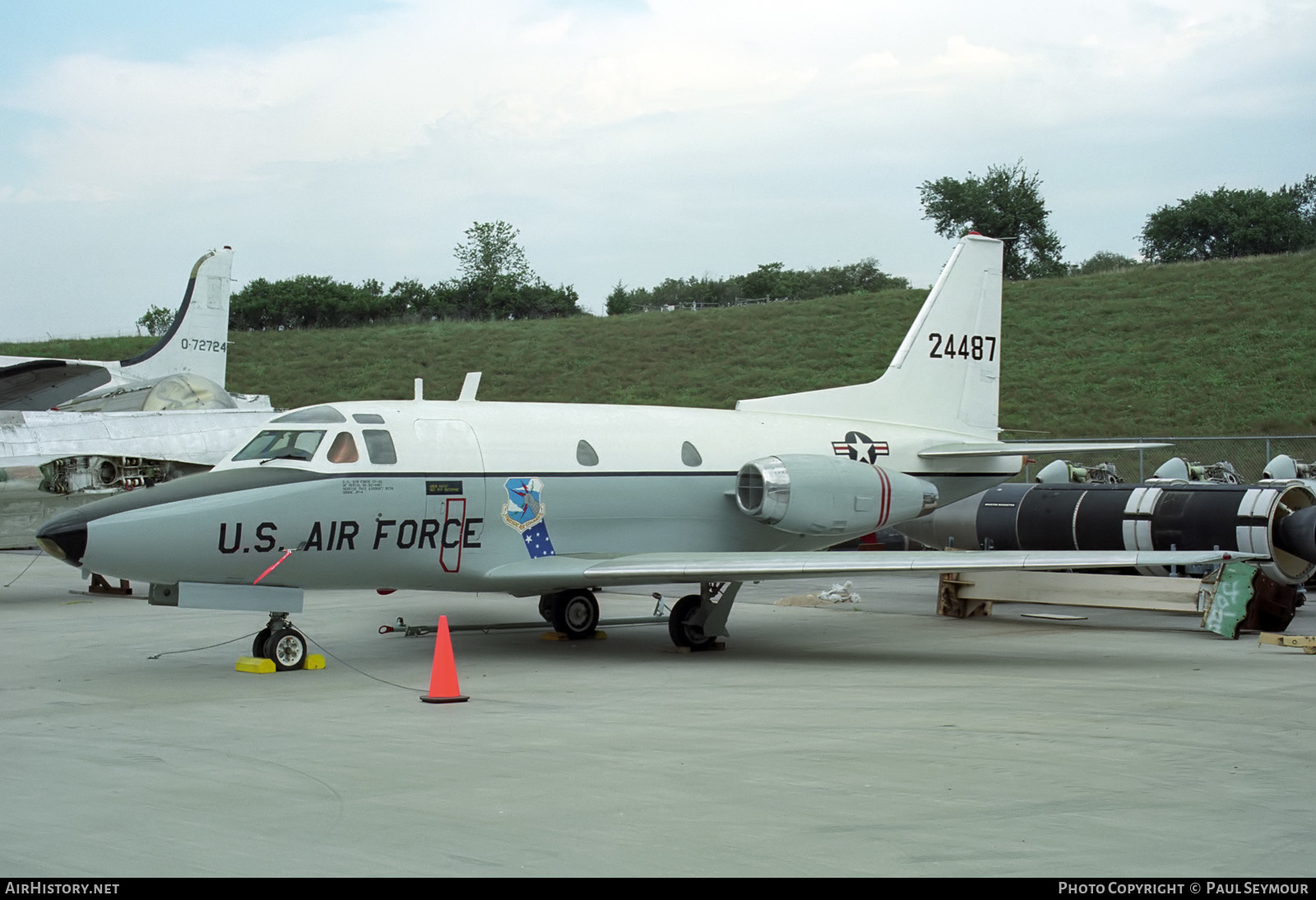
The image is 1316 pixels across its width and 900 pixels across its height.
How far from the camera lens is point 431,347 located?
62.6 metres

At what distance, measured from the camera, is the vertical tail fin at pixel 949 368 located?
1622cm

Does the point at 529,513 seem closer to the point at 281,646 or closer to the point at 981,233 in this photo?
the point at 281,646

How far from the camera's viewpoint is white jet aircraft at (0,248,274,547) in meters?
18.1

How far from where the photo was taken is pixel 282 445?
11.7 meters

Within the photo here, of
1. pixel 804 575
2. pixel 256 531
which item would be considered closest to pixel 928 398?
pixel 804 575

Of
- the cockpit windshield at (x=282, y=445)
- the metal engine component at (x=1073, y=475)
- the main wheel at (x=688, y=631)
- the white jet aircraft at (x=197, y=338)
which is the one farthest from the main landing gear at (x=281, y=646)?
the metal engine component at (x=1073, y=475)

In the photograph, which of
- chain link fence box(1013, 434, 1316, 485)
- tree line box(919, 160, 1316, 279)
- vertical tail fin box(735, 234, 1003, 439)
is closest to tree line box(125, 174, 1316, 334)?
tree line box(919, 160, 1316, 279)

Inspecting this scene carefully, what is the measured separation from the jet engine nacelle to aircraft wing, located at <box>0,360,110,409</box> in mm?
12886

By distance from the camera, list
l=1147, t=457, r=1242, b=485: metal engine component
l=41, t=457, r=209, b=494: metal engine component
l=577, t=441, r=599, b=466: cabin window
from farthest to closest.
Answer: l=1147, t=457, r=1242, b=485: metal engine component
l=41, t=457, r=209, b=494: metal engine component
l=577, t=441, r=599, b=466: cabin window

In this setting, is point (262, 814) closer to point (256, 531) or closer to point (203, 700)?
point (203, 700)

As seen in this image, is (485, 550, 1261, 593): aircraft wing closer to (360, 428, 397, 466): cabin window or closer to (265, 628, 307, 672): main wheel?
(360, 428, 397, 466): cabin window

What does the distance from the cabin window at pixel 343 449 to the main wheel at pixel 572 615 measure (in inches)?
139

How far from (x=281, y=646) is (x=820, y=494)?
6209mm

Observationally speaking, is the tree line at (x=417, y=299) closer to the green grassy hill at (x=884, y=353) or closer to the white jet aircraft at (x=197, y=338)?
the green grassy hill at (x=884, y=353)
